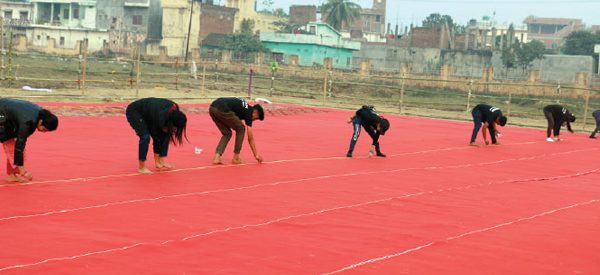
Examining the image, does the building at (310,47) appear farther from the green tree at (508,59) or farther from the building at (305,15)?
the building at (305,15)

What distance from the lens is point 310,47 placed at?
84812mm

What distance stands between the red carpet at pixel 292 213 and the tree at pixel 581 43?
81.2 metres

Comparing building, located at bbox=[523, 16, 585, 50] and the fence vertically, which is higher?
building, located at bbox=[523, 16, 585, 50]

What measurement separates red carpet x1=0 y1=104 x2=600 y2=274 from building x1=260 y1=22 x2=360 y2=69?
65.8m

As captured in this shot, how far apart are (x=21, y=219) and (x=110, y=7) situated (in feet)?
251

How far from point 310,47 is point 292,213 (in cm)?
7471

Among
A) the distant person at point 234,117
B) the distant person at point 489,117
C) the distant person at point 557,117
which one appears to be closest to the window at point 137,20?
the distant person at point 557,117

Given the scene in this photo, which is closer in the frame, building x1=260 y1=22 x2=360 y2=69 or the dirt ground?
the dirt ground

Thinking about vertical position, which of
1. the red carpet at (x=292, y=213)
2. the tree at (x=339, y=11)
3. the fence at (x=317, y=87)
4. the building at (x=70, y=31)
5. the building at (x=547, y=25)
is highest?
the building at (x=547, y=25)

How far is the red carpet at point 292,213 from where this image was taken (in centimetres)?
803

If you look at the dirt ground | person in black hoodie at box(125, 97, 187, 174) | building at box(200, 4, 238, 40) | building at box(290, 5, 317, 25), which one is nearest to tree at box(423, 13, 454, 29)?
building at box(290, 5, 317, 25)

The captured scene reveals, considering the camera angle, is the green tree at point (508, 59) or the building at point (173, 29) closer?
the green tree at point (508, 59)

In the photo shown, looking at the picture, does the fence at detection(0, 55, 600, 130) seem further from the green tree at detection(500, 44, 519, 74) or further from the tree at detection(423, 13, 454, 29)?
the tree at detection(423, 13, 454, 29)

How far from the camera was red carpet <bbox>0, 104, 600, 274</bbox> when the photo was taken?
8.03 m
